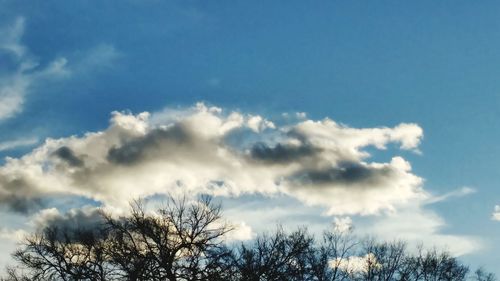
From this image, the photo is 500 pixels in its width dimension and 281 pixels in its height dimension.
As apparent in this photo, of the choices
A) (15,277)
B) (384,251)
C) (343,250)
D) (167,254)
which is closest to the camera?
(167,254)

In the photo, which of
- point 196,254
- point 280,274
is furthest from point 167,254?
point 280,274

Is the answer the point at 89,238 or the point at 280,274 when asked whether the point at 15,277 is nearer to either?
the point at 89,238

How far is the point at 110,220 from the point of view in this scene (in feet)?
127

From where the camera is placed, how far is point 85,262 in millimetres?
44156

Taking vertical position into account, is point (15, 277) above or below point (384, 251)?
below

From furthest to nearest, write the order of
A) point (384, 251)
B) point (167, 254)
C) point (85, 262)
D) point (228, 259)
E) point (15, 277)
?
point (384, 251), point (15, 277), point (85, 262), point (167, 254), point (228, 259)

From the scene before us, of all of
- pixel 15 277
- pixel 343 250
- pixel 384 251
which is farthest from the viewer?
pixel 384 251

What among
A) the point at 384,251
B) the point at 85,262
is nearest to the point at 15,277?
the point at 85,262

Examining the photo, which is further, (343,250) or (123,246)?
(343,250)

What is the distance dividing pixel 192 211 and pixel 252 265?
5778 millimetres

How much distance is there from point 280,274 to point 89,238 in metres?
17.2

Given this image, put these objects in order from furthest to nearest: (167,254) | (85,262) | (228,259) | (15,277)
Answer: (15,277) → (85,262) → (167,254) → (228,259)

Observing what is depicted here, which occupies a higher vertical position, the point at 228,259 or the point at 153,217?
the point at 153,217

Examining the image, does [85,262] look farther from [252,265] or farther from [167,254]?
[252,265]
